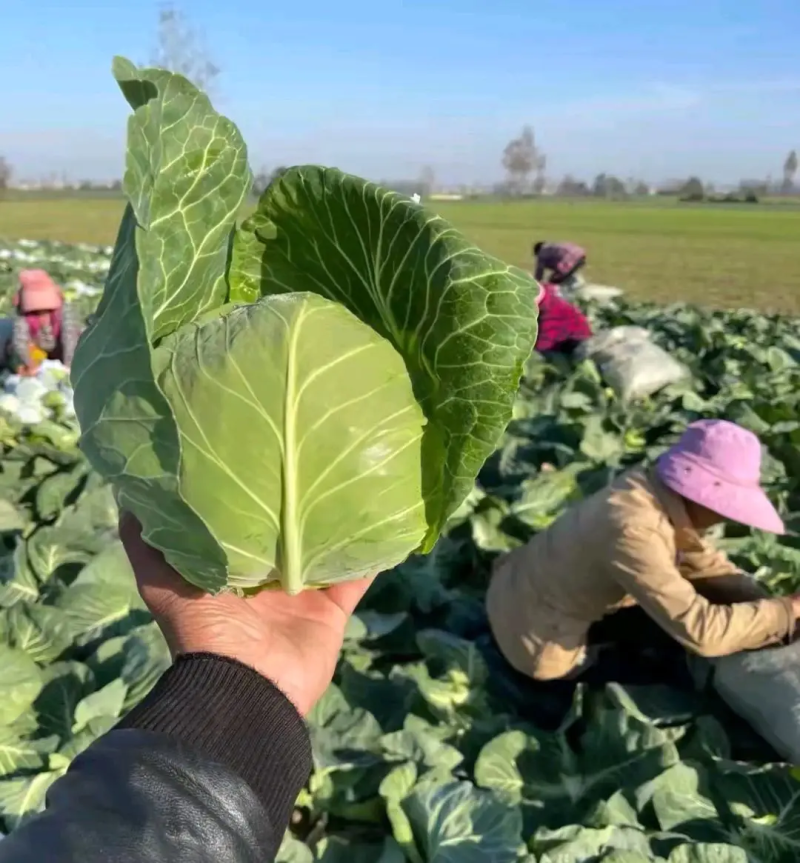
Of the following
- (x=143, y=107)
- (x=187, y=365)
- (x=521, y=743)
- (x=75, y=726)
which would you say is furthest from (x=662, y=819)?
(x=143, y=107)

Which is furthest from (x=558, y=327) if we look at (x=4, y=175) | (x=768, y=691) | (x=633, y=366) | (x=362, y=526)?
(x=4, y=175)

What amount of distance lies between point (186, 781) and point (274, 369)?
0.73 m

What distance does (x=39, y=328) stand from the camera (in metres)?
6.91

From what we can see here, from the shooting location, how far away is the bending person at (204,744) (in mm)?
1192

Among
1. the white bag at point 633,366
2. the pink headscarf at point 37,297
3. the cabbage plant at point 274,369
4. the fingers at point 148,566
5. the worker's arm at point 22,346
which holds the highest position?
the cabbage plant at point 274,369

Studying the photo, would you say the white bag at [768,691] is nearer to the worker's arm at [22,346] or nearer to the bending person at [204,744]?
the bending person at [204,744]

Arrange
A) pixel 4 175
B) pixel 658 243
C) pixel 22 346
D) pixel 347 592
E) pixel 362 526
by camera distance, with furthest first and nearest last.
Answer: pixel 4 175
pixel 658 243
pixel 22 346
pixel 347 592
pixel 362 526

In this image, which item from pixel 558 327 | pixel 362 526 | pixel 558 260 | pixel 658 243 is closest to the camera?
pixel 362 526

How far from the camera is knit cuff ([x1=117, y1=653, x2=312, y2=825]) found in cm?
145

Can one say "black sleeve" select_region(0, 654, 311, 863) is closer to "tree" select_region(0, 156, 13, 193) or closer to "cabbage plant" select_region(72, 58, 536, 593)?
"cabbage plant" select_region(72, 58, 536, 593)

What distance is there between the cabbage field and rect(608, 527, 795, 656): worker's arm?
28 cm

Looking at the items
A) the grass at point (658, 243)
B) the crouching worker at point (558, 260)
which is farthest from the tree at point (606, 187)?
the crouching worker at point (558, 260)

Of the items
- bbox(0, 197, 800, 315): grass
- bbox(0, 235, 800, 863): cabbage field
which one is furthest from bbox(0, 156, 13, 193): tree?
bbox(0, 235, 800, 863): cabbage field

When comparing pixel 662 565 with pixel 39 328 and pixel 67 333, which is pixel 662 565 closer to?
pixel 67 333
